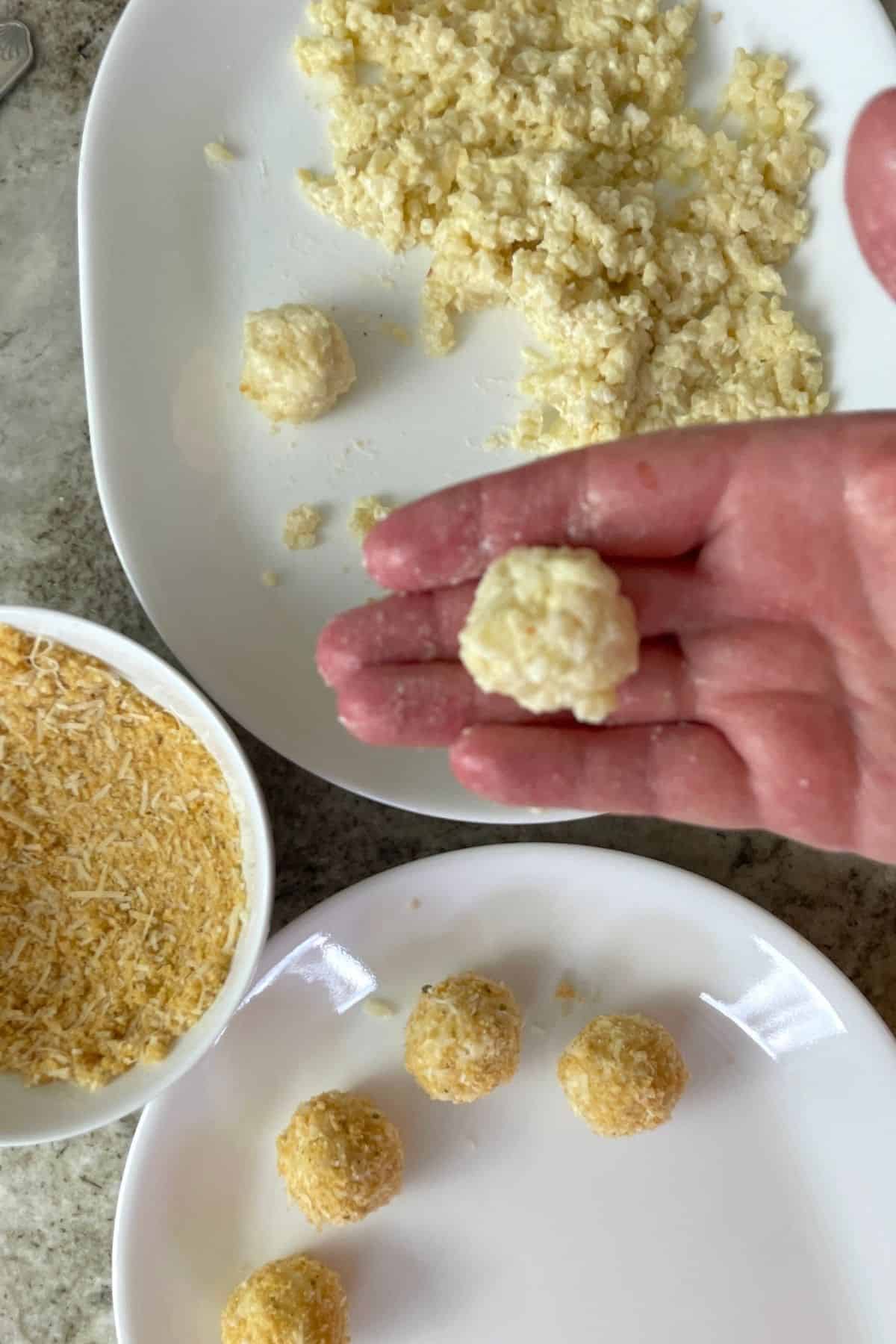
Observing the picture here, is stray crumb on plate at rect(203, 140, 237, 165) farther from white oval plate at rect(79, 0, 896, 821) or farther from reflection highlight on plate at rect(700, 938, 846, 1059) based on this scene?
reflection highlight on plate at rect(700, 938, 846, 1059)

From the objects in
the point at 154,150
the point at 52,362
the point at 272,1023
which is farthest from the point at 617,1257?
the point at 154,150

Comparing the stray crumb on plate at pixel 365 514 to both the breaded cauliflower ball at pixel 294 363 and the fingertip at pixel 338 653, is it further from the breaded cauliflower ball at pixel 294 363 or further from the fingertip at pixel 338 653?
the fingertip at pixel 338 653

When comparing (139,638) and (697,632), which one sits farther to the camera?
(139,638)

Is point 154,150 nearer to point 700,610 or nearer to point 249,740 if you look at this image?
point 249,740

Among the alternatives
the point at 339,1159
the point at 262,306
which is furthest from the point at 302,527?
the point at 339,1159

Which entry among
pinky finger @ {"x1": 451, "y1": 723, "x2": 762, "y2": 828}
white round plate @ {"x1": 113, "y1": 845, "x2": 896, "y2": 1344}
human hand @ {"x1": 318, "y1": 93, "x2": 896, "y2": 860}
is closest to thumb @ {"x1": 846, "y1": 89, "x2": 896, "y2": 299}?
human hand @ {"x1": 318, "y1": 93, "x2": 896, "y2": 860}

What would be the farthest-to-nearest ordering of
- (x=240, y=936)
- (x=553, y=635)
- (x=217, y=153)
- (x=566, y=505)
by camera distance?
1. (x=217, y=153)
2. (x=240, y=936)
3. (x=566, y=505)
4. (x=553, y=635)

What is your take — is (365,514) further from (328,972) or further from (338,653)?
(328,972)

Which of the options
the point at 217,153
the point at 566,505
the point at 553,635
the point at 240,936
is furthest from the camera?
the point at 217,153
